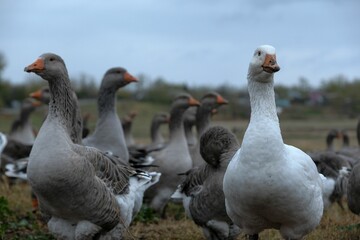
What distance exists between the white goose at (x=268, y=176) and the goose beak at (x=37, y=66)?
7.70 ft

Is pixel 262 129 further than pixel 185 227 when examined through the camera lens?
No

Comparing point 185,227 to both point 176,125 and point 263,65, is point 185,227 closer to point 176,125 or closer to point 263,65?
point 176,125

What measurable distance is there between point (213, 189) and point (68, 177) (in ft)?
6.32

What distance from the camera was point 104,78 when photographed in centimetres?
1047

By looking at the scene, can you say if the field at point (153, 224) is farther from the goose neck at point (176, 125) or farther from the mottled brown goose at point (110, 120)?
the goose neck at point (176, 125)

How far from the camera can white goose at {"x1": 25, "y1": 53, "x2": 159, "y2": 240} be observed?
234 inches

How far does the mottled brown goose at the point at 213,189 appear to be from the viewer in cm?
712

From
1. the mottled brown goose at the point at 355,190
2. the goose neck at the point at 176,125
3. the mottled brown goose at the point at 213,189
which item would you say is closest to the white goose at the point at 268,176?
the mottled brown goose at the point at 213,189

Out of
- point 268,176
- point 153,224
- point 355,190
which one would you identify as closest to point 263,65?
point 268,176

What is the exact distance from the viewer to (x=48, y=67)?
6562mm

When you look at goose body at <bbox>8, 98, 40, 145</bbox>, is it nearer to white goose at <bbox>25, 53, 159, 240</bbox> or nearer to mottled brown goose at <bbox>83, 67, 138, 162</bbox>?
mottled brown goose at <bbox>83, 67, 138, 162</bbox>

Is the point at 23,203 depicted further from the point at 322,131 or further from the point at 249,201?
the point at 322,131

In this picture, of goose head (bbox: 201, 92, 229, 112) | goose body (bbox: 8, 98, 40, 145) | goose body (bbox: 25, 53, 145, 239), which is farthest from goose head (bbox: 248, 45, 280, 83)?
goose body (bbox: 8, 98, 40, 145)

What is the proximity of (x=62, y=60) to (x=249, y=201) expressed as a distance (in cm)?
285
